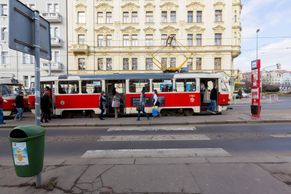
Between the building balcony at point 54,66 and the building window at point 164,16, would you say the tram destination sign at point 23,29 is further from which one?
the building window at point 164,16

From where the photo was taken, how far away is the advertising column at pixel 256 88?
12.4 m

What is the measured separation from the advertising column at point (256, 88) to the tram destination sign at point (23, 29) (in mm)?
11640

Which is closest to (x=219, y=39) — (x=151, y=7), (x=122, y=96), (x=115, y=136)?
(x=151, y=7)

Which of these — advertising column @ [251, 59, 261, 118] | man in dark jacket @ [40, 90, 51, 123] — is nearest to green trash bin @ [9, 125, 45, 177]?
man in dark jacket @ [40, 90, 51, 123]

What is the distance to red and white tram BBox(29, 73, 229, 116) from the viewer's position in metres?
13.6

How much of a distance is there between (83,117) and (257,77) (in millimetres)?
11043

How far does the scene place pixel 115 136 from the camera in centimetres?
839

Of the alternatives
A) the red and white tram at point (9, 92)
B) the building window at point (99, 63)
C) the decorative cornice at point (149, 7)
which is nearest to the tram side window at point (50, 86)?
the red and white tram at point (9, 92)

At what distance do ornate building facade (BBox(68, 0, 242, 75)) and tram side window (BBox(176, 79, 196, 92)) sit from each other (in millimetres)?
22070

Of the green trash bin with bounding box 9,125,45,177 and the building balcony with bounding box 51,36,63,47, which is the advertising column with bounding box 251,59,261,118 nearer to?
the green trash bin with bounding box 9,125,45,177

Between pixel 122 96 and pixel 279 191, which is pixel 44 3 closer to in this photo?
pixel 122 96

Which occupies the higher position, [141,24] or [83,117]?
[141,24]

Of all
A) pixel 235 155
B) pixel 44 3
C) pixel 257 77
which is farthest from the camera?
pixel 44 3

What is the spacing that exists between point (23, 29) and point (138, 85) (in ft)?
33.2
